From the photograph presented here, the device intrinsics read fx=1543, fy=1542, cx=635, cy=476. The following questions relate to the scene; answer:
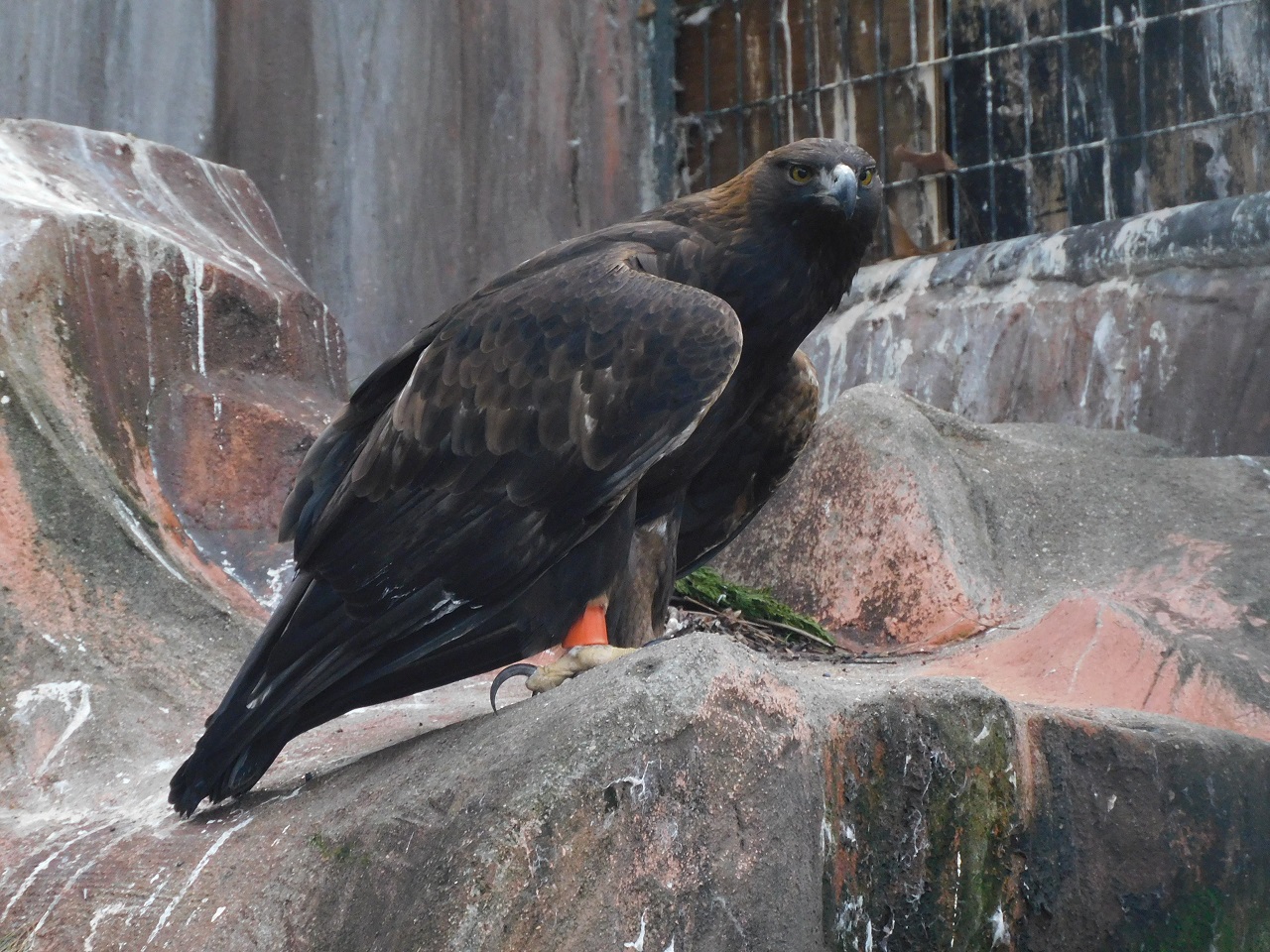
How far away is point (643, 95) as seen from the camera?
340 inches

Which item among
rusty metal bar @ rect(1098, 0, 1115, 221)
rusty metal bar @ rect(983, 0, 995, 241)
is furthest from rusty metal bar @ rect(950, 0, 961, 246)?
rusty metal bar @ rect(1098, 0, 1115, 221)

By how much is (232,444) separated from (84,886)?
2.39 meters

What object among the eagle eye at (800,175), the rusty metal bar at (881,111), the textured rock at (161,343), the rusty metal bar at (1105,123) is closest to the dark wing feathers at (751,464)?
the eagle eye at (800,175)

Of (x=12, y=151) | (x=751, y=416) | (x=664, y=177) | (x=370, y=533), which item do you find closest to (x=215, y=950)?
(x=370, y=533)

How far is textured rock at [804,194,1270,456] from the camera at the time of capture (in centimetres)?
631

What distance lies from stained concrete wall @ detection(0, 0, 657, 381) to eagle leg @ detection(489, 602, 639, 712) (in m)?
4.35

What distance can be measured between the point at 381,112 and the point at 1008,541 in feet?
13.2

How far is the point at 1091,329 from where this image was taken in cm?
675

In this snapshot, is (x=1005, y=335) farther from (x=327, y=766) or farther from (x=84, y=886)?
(x=84, y=886)

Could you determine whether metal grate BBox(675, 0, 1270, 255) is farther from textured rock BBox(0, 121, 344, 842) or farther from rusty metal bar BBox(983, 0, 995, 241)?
textured rock BBox(0, 121, 344, 842)

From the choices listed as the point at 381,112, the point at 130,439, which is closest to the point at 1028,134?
the point at 381,112

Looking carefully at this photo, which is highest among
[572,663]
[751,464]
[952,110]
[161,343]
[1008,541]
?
[952,110]

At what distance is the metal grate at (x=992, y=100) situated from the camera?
22.6ft

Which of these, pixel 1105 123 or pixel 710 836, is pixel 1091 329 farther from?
pixel 710 836
